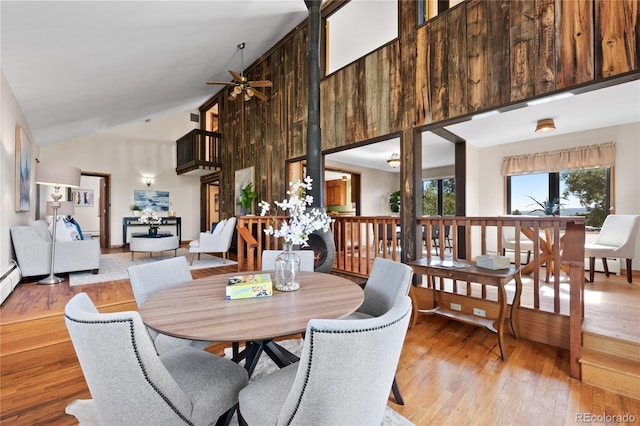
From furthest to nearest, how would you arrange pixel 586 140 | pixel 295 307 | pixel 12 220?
pixel 586 140
pixel 12 220
pixel 295 307

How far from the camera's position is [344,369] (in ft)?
2.59

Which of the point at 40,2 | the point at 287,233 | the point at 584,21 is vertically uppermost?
the point at 40,2

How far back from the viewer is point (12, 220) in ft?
11.4

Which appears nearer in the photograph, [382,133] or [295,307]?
[295,307]

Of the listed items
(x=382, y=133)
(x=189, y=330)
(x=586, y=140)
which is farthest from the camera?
(x=586, y=140)

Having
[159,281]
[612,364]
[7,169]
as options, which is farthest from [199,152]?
[612,364]

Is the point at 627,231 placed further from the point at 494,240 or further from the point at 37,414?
the point at 37,414

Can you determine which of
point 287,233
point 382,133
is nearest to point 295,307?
point 287,233

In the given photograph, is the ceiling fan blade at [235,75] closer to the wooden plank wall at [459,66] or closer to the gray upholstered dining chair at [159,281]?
the wooden plank wall at [459,66]

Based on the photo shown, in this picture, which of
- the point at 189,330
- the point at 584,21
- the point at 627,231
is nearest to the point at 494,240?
the point at 627,231

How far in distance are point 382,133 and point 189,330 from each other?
3320 mm

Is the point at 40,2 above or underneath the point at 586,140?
above

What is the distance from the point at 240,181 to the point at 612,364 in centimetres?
663

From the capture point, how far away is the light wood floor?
1.61 metres
